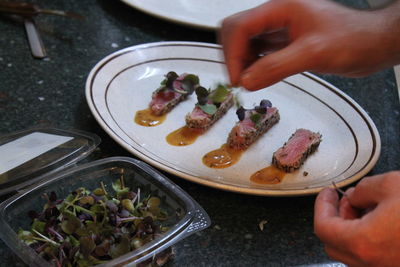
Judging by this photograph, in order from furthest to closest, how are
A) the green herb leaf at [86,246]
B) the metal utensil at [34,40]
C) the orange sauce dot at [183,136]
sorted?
the metal utensil at [34,40] → the orange sauce dot at [183,136] → the green herb leaf at [86,246]

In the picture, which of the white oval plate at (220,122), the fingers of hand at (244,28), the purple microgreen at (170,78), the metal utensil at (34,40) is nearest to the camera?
the fingers of hand at (244,28)

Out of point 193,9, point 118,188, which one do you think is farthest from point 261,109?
point 193,9

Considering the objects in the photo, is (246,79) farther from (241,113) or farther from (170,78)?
(170,78)

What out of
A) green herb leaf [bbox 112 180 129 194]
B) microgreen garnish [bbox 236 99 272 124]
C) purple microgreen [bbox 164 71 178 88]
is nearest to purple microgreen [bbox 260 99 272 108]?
microgreen garnish [bbox 236 99 272 124]

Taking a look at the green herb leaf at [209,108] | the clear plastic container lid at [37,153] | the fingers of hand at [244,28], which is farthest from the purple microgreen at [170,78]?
the fingers of hand at [244,28]

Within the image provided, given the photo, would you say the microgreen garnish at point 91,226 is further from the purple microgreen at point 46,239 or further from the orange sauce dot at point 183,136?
the orange sauce dot at point 183,136

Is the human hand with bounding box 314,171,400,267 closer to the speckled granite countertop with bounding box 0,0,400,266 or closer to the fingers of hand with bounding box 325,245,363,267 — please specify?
the fingers of hand with bounding box 325,245,363,267

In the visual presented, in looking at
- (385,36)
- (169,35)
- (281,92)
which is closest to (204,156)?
(281,92)
